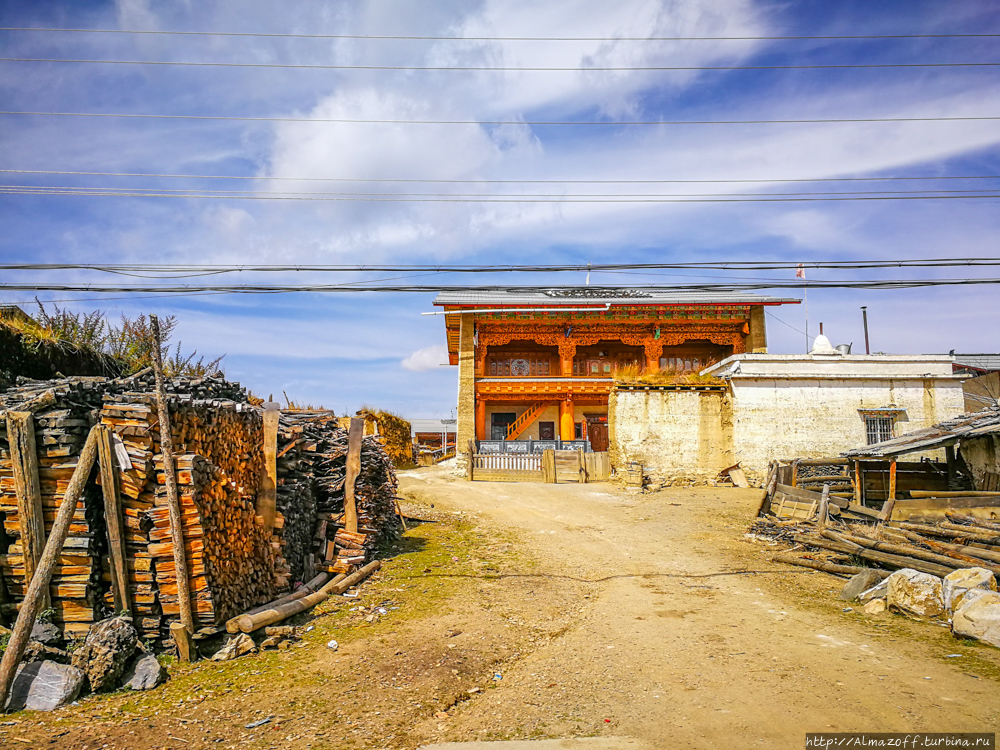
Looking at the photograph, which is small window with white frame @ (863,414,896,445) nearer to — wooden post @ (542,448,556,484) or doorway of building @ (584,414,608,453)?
wooden post @ (542,448,556,484)

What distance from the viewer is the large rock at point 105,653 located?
19.2 feet

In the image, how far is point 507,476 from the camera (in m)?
24.3

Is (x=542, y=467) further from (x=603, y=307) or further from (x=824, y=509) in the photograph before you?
(x=824, y=509)

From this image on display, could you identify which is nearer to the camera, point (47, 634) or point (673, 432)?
point (47, 634)

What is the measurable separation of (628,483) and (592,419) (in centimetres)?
1187

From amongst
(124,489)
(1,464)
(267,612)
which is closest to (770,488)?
(267,612)

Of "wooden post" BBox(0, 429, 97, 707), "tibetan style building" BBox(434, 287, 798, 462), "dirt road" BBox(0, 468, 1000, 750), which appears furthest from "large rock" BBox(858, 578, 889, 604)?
"tibetan style building" BBox(434, 287, 798, 462)

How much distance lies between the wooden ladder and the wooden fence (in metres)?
8.67

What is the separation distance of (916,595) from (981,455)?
839 centimetres

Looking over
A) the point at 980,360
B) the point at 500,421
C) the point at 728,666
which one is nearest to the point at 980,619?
the point at 728,666

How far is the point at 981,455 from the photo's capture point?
46.3 ft

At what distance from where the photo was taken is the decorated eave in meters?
31.1

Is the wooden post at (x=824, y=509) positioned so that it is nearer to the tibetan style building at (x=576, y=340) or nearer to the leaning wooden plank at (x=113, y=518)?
the leaning wooden plank at (x=113, y=518)

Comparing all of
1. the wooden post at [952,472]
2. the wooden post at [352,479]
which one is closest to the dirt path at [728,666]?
the wooden post at [352,479]
